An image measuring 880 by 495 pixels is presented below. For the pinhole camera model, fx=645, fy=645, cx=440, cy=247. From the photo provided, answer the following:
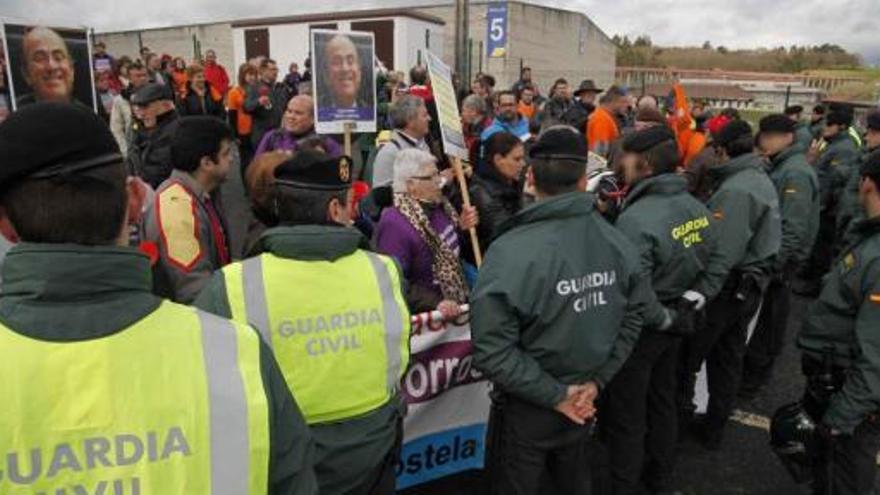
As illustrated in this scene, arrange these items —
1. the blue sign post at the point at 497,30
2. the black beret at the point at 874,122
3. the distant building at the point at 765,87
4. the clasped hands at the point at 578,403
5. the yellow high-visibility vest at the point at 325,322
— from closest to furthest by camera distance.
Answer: the yellow high-visibility vest at the point at 325,322 < the clasped hands at the point at 578,403 < the black beret at the point at 874,122 < the blue sign post at the point at 497,30 < the distant building at the point at 765,87

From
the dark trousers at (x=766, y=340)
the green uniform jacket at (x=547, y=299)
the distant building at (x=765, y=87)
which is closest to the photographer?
the green uniform jacket at (x=547, y=299)

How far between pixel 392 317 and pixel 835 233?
7.29m

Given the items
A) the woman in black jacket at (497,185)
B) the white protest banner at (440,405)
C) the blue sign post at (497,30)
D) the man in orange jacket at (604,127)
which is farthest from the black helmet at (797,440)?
the blue sign post at (497,30)

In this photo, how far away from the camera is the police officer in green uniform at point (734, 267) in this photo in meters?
3.88

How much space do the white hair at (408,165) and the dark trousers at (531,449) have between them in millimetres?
1389

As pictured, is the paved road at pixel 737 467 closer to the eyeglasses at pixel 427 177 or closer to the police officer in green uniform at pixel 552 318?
the police officer in green uniform at pixel 552 318

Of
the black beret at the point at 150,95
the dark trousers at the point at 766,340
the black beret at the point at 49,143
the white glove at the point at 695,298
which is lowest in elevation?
the dark trousers at the point at 766,340

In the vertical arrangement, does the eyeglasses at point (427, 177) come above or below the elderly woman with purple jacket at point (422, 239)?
above

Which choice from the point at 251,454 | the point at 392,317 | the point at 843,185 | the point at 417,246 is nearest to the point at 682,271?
the point at 417,246

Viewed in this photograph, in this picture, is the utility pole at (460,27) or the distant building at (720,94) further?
the distant building at (720,94)

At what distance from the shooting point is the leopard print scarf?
3418 millimetres

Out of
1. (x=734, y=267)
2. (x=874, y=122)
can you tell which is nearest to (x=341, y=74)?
(x=734, y=267)

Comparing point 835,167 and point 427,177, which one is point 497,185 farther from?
point 835,167

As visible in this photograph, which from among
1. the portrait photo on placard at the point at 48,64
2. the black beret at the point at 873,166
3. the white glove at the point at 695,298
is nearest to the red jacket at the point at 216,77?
the portrait photo on placard at the point at 48,64
